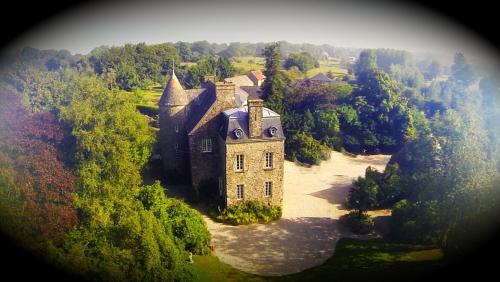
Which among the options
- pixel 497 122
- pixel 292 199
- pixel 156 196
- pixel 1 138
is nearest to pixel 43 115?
pixel 1 138

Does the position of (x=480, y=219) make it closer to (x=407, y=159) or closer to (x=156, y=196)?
(x=407, y=159)

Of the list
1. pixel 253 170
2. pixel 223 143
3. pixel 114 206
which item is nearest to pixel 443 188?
pixel 253 170

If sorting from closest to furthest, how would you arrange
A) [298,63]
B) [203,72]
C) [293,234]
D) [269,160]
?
[293,234] → [269,160] → [203,72] → [298,63]

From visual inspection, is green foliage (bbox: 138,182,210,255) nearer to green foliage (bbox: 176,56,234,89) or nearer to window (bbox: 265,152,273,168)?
window (bbox: 265,152,273,168)

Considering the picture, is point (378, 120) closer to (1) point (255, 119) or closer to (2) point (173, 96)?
(1) point (255, 119)

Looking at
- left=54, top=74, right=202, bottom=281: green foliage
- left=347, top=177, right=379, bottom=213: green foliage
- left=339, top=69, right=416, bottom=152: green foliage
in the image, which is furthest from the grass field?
left=339, top=69, right=416, bottom=152: green foliage

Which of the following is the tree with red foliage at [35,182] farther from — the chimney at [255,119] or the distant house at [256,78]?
the distant house at [256,78]

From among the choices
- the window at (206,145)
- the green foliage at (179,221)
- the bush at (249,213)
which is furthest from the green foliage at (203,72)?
the green foliage at (179,221)
